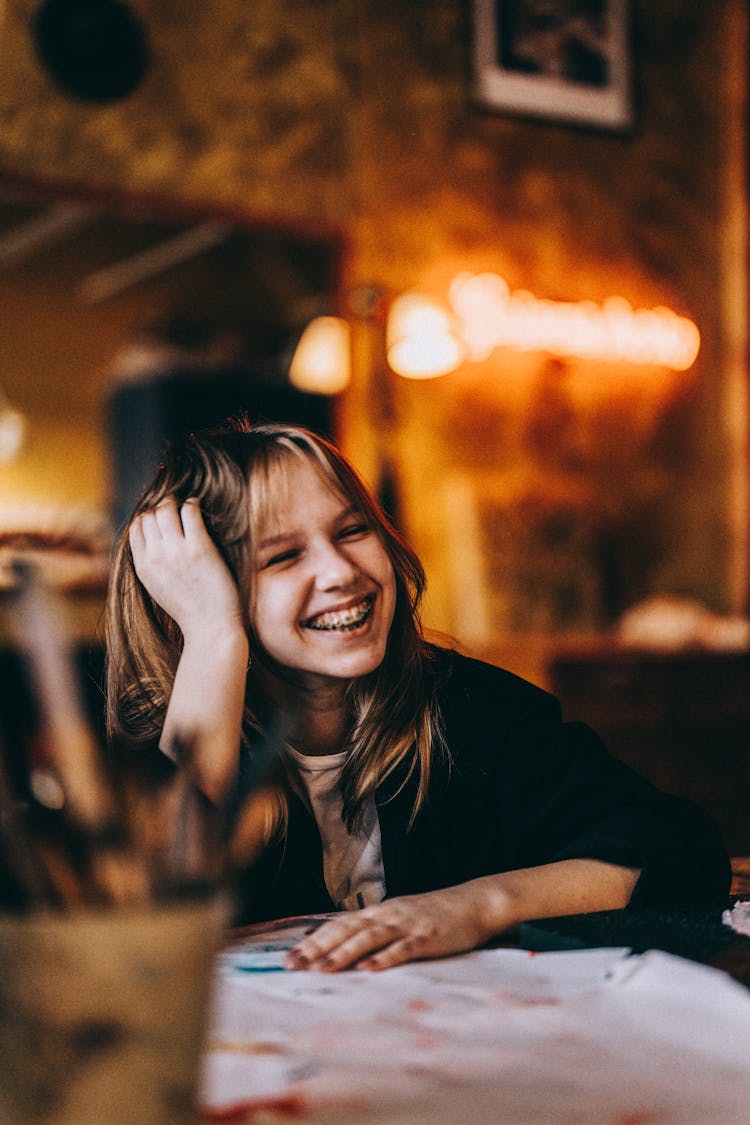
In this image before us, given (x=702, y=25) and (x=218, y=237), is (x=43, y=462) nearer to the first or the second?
(x=218, y=237)

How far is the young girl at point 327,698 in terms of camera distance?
4.24 ft

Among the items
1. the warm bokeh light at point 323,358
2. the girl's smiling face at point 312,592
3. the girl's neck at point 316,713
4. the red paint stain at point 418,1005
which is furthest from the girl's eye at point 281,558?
the warm bokeh light at point 323,358

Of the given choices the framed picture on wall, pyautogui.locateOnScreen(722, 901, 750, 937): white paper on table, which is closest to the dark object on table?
pyautogui.locateOnScreen(722, 901, 750, 937): white paper on table

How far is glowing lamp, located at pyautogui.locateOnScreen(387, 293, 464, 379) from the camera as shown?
3.71 metres

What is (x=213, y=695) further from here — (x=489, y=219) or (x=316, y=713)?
(x=489, y=219)

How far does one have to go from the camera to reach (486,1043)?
700mm

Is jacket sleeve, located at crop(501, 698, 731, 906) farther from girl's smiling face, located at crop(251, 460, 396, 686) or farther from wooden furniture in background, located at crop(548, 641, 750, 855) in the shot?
wooden furniture in background, located at crop(548, 641, 750, 855)

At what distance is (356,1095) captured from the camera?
616 millimetres

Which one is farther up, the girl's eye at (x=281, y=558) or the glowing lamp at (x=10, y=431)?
the glowing lamp at (x=10, y=431)

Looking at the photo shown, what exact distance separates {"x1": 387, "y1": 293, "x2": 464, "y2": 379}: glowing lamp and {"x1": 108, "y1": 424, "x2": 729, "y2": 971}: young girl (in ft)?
7.65

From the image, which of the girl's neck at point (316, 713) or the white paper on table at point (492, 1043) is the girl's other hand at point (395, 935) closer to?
the white paper on table at point (492, 1043)

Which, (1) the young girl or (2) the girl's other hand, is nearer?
(2) the girl's other hand

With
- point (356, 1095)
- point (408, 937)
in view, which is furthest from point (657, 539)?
point (356, 1095)

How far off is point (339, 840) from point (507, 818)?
0.20m
